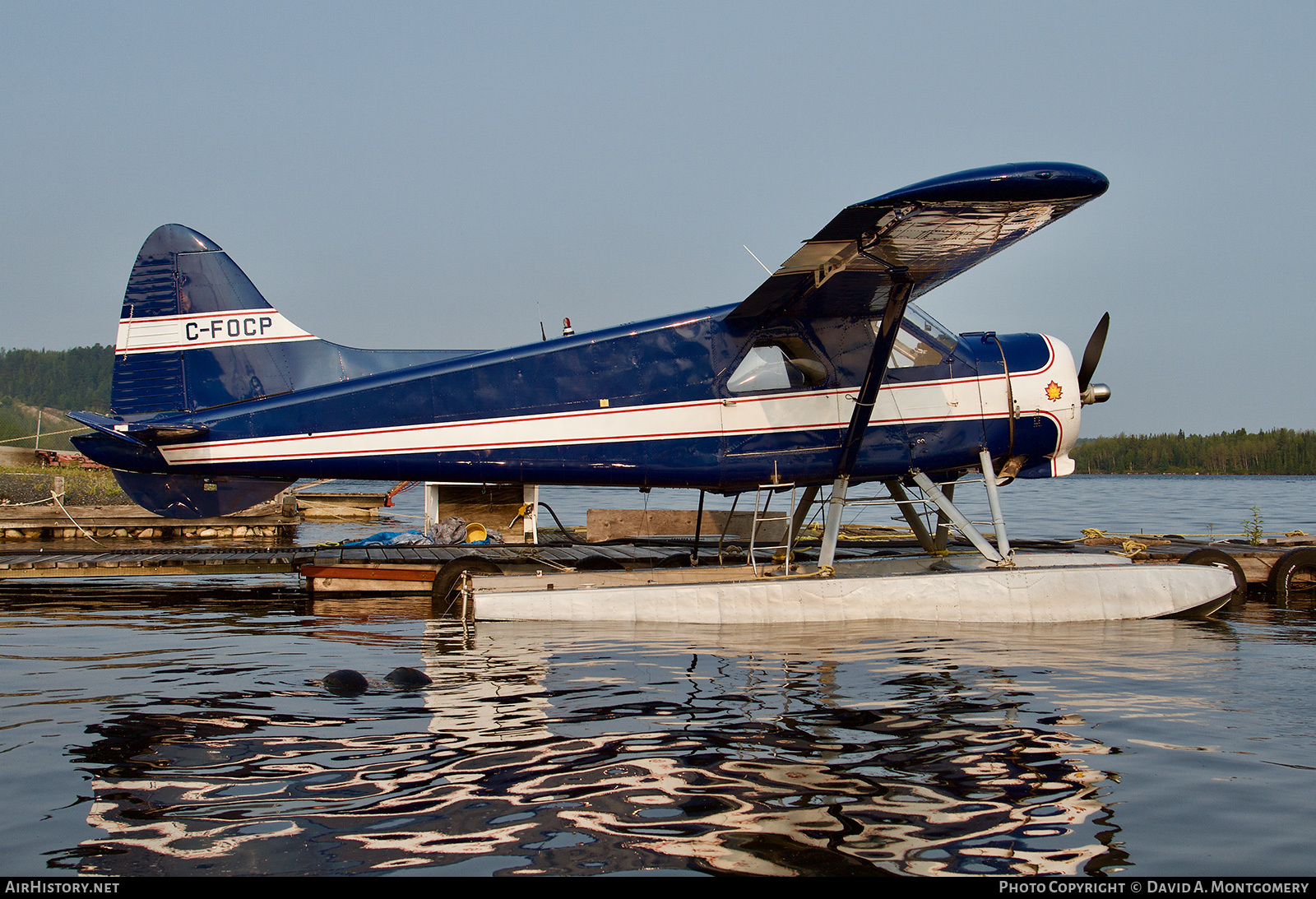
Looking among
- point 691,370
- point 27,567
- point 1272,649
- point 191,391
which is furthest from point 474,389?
point 27,567

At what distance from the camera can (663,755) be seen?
163 inches

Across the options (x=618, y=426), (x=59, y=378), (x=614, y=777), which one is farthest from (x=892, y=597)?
(x=59, y=378)

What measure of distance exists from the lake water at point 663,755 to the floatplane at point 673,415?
0.81m

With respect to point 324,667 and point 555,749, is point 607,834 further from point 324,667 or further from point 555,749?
point 324,667

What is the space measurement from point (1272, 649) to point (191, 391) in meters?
9.48

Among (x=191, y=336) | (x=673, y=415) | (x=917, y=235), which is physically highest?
(x=917, y=235)

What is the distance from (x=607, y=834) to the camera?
3.21m

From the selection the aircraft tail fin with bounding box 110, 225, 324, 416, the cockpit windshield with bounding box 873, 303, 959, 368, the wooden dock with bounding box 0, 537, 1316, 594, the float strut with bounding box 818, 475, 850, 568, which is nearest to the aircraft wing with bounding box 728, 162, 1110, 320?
the cockpit windshield with bounding box 873, 303, 959, 368

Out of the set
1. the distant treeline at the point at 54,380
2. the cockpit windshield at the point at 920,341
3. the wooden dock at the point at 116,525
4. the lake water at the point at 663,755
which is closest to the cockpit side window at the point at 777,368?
the cockpit windshield at the point at 920,341

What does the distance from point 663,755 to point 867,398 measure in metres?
4.92

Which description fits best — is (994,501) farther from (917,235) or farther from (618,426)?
(618,426)

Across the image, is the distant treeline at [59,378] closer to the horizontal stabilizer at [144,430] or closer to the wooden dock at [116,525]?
the wooden dock at [116,525]

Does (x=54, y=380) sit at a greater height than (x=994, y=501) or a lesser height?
greater
